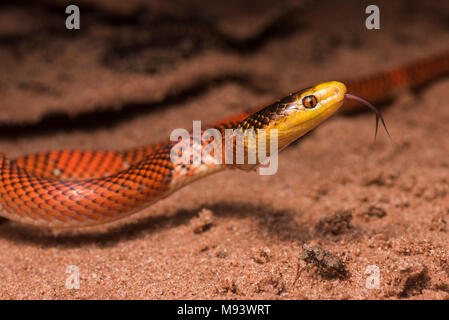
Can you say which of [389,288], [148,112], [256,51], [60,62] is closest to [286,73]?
[256,51]

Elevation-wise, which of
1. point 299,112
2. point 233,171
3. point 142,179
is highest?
point 299,112

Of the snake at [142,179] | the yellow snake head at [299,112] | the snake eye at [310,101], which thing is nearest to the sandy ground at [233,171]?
the snake at [142,179]

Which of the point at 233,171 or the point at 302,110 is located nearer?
the point at 302,110

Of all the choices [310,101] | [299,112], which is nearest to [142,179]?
[299,112]

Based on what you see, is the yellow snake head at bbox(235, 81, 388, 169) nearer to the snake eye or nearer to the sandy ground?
the snake eye

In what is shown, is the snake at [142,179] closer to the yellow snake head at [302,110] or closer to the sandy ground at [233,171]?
the yellow snake head at [302,110]

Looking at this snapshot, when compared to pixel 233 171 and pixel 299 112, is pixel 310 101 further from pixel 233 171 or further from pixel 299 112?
pixel 233 171

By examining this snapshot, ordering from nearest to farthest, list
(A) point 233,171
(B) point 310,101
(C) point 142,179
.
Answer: (B) point 310,101 < (C) point 142,179 < (A) point 233,171
